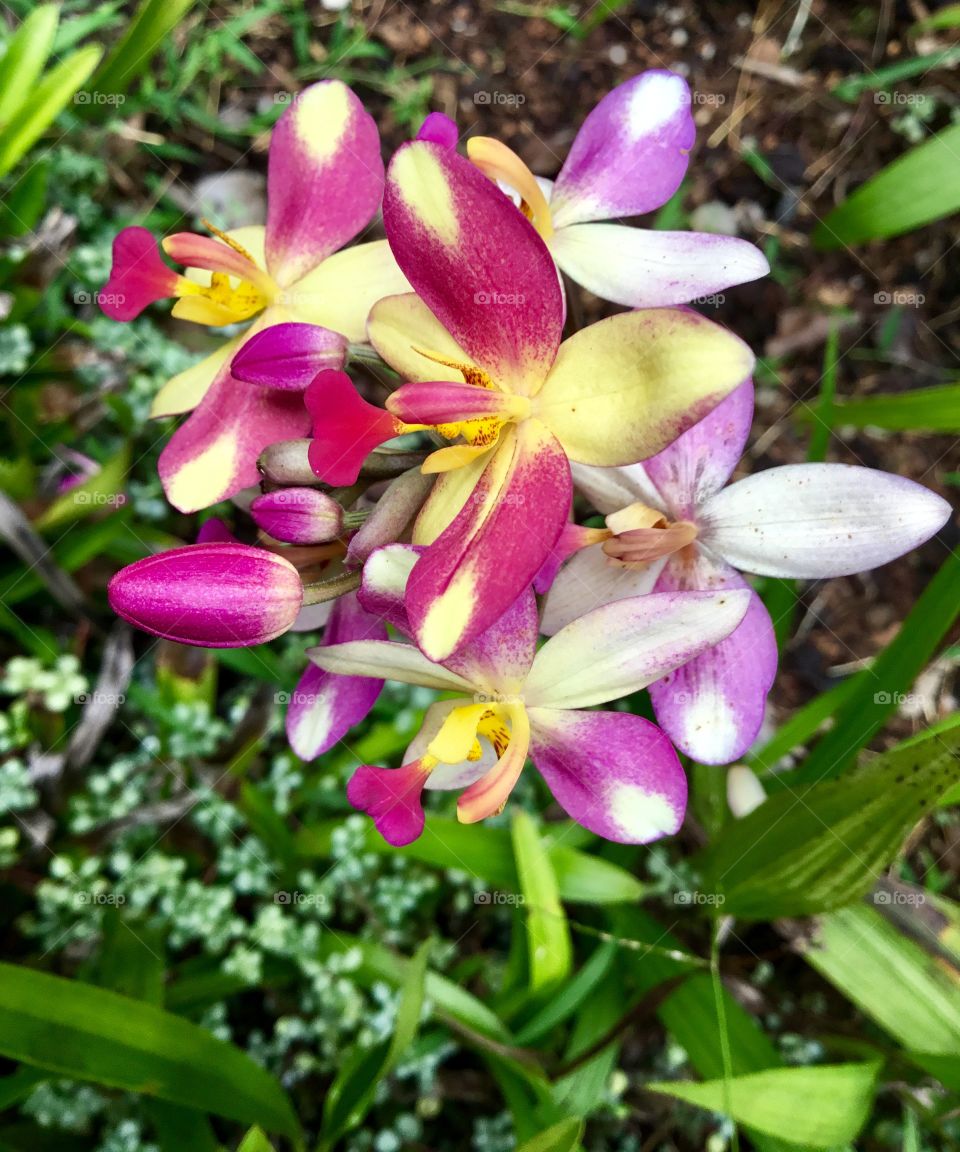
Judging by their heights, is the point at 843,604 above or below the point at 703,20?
below

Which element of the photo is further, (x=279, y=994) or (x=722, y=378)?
(x=279, y=994)

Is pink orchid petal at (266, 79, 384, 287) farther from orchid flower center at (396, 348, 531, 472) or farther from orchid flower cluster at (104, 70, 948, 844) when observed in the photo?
orchid flower center at (396, 348, 531, 472)

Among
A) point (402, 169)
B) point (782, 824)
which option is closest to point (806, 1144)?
point (782, 824)

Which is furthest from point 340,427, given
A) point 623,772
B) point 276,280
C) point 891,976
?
point 891,976

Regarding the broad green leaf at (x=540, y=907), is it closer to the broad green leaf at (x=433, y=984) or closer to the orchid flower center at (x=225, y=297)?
the broad green leaf at (x=433, y=984)

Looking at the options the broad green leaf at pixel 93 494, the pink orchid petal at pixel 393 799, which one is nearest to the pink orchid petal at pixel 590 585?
the pink orchid petal at pixel 393 799

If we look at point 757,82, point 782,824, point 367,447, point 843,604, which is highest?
point 367,447

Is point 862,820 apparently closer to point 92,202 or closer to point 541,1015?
point 541,1015
